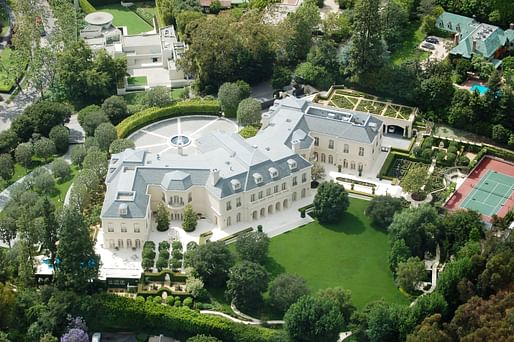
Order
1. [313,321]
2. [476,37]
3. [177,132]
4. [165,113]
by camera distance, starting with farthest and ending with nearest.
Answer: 1. [476,37]
2. [165,113]
3. [177,132]
4. [313,321]

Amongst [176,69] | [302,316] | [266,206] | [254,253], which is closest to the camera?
A: [302,316]

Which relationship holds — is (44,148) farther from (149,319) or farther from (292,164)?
(149,319)

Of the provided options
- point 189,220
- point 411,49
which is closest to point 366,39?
point 411,49

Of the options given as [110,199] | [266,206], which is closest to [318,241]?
[266,206]

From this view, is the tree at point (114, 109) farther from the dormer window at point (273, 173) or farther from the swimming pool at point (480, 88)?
the swimming pool at point (480, 88)

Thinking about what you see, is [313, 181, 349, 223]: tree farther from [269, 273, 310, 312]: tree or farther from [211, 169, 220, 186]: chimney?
[269, 273, 310, 312]: tree

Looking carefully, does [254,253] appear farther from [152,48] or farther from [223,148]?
[152,48]
